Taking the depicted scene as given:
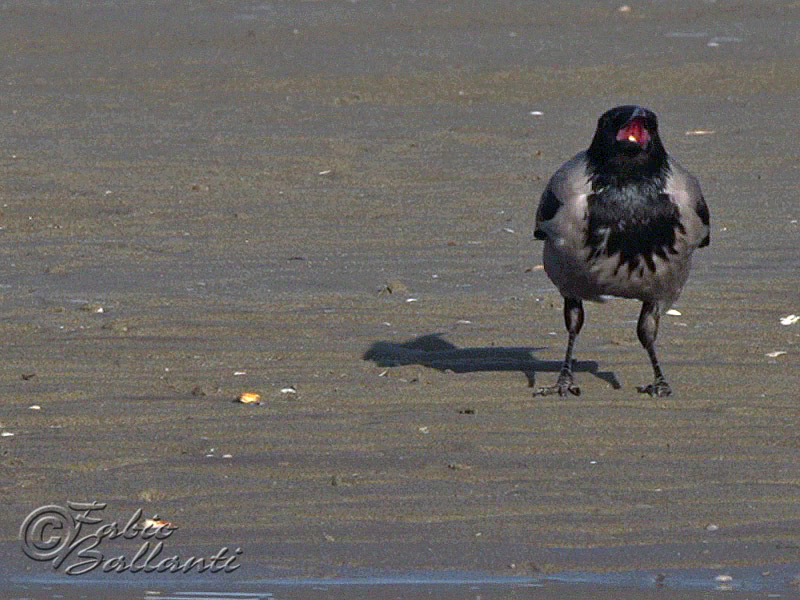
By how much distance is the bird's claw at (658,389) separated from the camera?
329 inches

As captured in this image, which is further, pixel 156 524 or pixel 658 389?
pixel 658 389

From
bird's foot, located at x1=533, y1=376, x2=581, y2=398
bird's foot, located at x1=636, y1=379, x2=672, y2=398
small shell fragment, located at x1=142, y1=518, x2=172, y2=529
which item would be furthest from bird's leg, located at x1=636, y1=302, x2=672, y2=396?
small shell fragment, located at x1=142, y1=518, x2=172, y2=529

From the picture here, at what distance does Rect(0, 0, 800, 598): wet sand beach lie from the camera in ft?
22.6

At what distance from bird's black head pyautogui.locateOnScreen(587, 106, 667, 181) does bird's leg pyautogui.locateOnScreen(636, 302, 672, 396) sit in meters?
0.73

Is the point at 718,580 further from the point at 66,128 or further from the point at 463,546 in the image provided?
the point at 66,128

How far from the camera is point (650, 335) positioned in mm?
8641

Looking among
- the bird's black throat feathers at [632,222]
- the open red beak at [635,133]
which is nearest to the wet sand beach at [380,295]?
the bird's black throat feathers at [632,222]

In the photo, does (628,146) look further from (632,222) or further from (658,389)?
(658,389)
